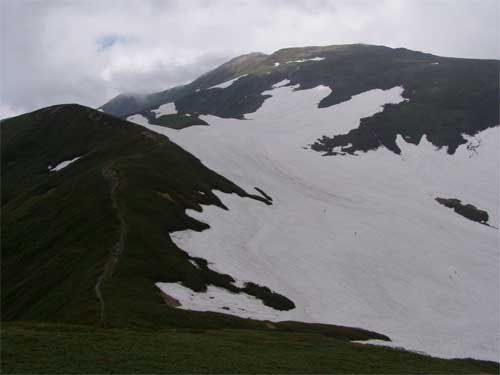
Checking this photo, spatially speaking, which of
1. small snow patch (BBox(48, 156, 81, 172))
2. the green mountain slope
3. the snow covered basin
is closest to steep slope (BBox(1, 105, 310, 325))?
the green mountain slope

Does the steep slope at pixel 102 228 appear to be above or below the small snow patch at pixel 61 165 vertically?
below

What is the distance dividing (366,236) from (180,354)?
57.0 m

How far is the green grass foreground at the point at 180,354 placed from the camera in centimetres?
2461

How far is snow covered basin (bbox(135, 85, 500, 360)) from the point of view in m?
54.3

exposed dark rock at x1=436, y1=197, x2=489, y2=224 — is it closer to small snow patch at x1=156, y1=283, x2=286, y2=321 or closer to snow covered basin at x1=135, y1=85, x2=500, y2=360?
snow covered basin at x1=135, y1=85, x2=500, y2=360

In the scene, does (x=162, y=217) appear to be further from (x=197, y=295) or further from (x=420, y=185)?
(x=420, y=185)

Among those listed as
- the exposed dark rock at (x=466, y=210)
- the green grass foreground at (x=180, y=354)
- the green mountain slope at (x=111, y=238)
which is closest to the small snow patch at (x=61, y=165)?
the green mountain slope at (x=111, y=238)

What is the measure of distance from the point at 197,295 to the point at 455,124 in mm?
131522

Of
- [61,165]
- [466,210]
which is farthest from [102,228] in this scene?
[466,210]

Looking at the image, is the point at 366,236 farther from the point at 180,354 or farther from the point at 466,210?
the point at 180,354

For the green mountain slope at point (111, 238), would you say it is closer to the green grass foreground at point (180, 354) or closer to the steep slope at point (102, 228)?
the steep slope at point (102, 228)

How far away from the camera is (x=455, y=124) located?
156 metres

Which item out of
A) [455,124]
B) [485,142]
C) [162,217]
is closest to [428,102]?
[455,124]

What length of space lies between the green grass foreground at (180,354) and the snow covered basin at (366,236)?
1079 centimetres
